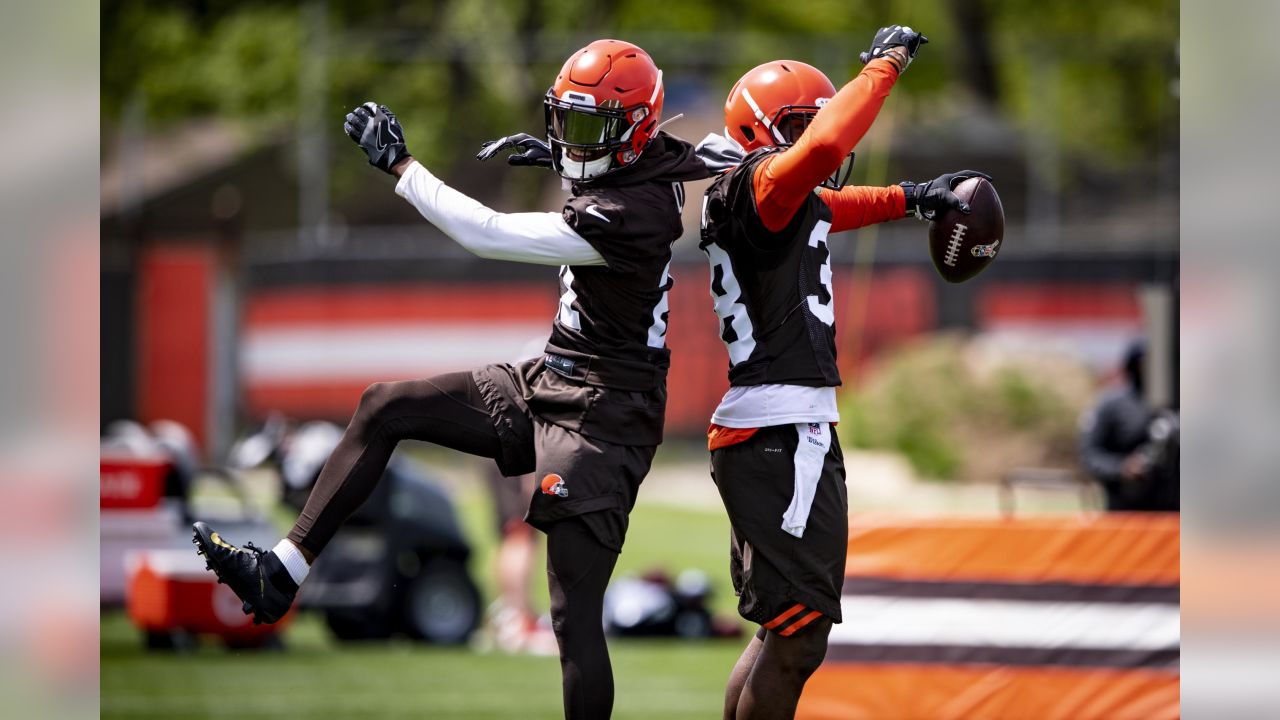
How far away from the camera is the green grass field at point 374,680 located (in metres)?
8.46

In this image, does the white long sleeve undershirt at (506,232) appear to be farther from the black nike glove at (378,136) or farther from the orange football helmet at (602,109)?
the orange football helmet at (602,109)

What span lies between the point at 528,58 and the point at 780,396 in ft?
76.2

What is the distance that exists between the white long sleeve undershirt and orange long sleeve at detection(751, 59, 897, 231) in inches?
19.3

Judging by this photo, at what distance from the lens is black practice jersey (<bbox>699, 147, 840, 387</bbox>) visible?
4.54m

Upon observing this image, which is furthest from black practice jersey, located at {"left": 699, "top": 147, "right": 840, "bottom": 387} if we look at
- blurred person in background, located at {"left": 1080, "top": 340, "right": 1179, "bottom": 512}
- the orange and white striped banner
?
blurred person in background, located at {"left": 1080, "top": 340, "right": 1179, "bottom": 512}

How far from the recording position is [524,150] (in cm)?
479

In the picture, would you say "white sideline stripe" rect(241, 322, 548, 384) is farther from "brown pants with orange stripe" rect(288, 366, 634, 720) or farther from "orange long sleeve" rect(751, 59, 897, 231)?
"orange long sleeve" rect(751, 59, 897, 231)

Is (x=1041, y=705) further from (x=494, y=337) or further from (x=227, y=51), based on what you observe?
(x=227, y=51)

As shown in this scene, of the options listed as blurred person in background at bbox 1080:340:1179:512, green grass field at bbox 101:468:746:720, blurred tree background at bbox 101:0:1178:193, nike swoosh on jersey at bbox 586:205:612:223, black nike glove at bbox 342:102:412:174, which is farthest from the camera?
blurred tree background at bbox 101:0:1178:193

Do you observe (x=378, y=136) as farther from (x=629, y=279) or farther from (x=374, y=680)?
(x=374, y=680)

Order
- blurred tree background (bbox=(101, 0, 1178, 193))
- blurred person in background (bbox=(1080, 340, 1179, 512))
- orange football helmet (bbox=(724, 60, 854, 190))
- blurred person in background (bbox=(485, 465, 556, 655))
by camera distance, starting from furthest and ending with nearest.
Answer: blurred tree background (bbox=(101, 0, 1178, 193)), blurred person in background (bbox=(485, 465, 556, 655)), blurred person in background (bbox=(1080, 340, 1179, 512)), orange football helmet (bbox=(724, 60, 854, 190))

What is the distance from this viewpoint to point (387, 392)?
4.56 metres
